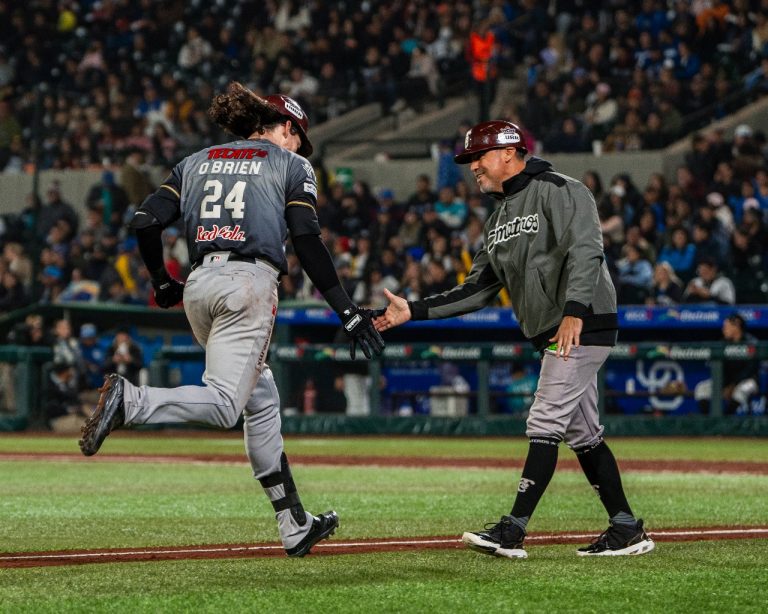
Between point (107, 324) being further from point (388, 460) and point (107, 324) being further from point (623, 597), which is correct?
point (623, 597)

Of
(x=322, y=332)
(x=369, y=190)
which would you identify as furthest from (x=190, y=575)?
(x=369, y=190)

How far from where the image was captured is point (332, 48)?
2788 centimetres

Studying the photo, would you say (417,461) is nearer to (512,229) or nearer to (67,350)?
(512,229)

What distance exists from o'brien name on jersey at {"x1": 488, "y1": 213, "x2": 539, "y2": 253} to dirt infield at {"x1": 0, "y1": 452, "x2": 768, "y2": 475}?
6400 millimetres

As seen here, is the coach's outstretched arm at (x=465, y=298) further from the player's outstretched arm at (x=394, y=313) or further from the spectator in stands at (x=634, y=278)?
the spectator in stands at (x=634, y=278)

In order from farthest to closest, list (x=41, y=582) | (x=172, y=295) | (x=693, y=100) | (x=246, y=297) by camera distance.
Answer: (x=693, y=100), (x=172, y=295), (x=246, y=297), (x=41, y=582)

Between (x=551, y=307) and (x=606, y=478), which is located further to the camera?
(x=606, y=478)

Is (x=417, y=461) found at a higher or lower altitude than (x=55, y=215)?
lower

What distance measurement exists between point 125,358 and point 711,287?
8.13m

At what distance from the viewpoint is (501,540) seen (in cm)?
619

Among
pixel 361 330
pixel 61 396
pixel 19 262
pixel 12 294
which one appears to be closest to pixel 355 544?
pixel 361 330

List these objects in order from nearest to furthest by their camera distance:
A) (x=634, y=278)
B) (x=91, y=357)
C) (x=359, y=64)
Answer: (x=634, y=278), (x=91, y=357), (x=359, y=64)

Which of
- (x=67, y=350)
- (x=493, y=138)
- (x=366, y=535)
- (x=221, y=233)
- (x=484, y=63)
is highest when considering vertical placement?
(x=484, y=63)

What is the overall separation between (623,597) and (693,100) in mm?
18706
